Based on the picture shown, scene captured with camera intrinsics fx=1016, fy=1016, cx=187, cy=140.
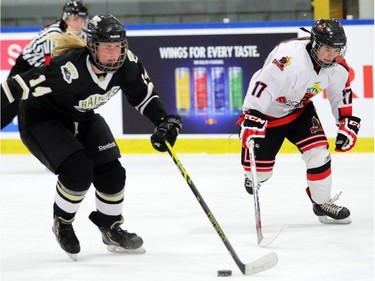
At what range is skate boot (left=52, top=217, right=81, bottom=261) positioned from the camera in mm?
3693

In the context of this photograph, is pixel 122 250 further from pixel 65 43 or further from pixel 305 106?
pixel 305 106

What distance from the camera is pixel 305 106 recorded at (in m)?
4.48

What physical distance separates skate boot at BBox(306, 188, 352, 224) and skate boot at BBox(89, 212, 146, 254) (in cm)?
97

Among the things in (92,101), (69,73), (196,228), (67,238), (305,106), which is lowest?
(196,228)

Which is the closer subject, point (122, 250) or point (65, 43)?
point (65, 43)

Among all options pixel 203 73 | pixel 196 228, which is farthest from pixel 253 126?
pixel 203 73

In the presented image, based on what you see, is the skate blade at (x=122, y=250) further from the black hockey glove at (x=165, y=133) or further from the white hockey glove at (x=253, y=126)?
the white hockey glove at (x=253, y=126)

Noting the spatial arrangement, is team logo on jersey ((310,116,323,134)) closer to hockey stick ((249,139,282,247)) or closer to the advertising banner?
hockey stick ((249,139,282,247))

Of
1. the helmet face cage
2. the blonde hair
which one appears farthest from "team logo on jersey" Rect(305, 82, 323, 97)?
the blonde hair

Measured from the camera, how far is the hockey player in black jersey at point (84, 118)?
3.58 m

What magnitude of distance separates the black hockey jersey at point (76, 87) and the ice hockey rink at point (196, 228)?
21.7 inches

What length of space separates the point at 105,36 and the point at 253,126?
0.89 meters

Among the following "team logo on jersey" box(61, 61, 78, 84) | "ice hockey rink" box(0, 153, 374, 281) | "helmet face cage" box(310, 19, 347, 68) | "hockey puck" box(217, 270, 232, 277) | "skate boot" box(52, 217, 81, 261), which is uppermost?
"helmet face cage" box(310, 19, 347, 68)

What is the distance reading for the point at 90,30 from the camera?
3.59 meters
